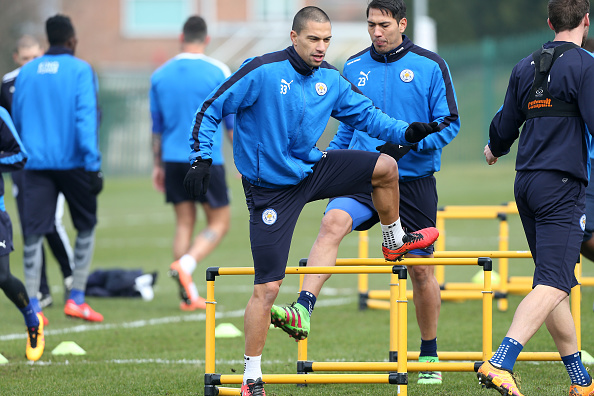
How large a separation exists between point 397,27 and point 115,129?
90.0 feet

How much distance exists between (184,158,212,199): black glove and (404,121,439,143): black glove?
1.31m

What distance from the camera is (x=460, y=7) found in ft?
150

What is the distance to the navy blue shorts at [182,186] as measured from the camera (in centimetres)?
Result: 1064

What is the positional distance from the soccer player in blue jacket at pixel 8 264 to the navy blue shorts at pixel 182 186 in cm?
298

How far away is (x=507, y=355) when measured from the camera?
5.64 m

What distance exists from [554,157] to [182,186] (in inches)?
222

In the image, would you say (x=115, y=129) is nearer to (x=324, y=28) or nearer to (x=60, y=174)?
(x=60, y=174)

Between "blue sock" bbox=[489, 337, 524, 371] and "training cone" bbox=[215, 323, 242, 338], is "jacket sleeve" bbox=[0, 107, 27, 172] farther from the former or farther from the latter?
"blue sock" bbox=[489, 337, 524, 371]

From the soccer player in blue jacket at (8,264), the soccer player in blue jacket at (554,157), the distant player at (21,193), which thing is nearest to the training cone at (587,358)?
the soccer player in blue jacket at (554,157)

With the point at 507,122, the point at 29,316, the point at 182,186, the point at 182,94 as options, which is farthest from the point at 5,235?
the point at 507,122

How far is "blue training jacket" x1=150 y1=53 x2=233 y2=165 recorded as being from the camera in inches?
418

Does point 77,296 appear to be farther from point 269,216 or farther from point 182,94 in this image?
point 269,216

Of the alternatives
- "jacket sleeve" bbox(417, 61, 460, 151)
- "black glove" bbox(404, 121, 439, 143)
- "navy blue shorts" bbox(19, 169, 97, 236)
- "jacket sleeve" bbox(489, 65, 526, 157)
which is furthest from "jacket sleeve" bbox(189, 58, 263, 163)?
"navy blue shorts" bbox(19, 169, 97, 236)

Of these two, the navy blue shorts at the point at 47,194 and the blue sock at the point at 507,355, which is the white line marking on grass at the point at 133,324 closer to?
the navy blue shorts at the point at 47,194
